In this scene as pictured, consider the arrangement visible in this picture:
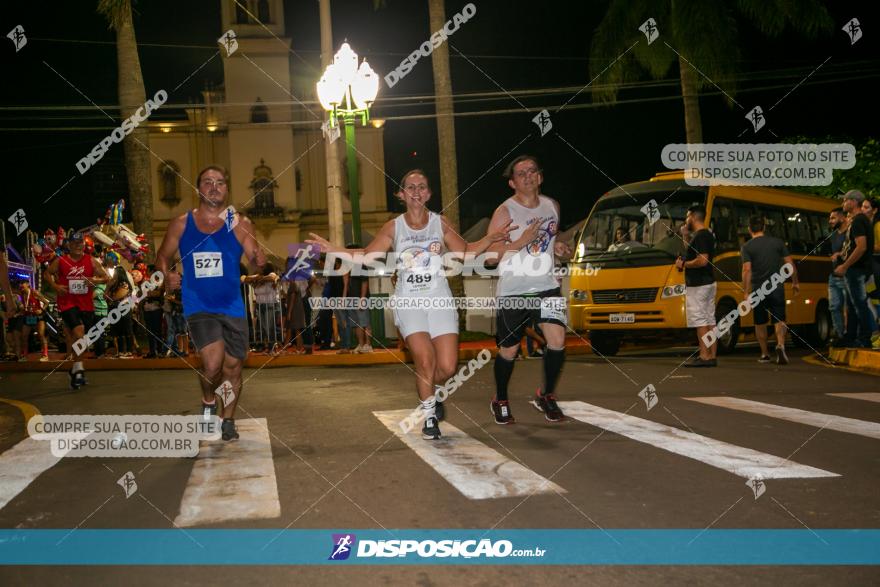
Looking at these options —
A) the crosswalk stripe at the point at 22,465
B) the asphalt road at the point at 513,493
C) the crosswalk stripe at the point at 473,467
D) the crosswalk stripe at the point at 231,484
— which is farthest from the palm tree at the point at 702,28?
the crosswalk stripe at the point at 22,465

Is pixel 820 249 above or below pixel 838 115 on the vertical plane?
below

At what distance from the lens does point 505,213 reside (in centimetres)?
732

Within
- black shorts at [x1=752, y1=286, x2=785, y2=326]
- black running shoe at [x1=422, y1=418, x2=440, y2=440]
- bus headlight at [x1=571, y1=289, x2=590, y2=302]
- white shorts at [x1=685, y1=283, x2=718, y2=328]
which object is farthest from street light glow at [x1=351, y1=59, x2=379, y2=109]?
black running shoe at [x1=422, y1=418, x2=440, y2=440]

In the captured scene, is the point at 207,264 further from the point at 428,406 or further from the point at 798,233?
the point at 798,233

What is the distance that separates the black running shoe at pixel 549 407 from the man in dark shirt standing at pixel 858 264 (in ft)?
20.8

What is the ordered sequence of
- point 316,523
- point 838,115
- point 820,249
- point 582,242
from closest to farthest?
point 316,523 → point 582,242 → point 820,249 → point 838,115

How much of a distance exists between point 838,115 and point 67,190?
41495 millimetres

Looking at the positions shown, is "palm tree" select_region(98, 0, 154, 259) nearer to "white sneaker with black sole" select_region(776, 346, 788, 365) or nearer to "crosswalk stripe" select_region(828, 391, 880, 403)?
"white sneaker with black sole" select_region(776, 346, 788, 365)

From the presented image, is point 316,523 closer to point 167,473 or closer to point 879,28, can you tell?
point 167,473

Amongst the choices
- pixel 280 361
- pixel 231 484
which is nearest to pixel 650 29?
pixel 280 361

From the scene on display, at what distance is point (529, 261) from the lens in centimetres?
734

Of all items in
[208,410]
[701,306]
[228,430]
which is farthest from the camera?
[701,306]

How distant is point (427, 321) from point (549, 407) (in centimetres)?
147

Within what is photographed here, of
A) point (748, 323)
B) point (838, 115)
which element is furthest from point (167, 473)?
point (838, 115)
